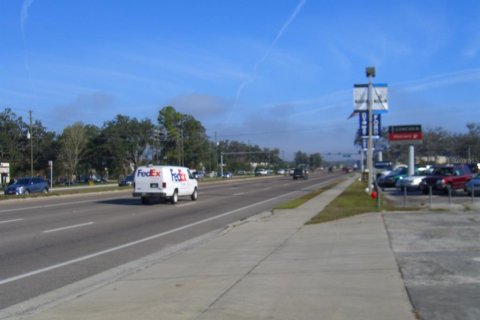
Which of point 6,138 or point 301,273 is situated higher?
point 6,138

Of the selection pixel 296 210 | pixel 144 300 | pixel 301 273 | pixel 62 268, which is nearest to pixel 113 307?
pixel 144 300

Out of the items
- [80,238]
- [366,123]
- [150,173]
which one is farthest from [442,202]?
[80,238]

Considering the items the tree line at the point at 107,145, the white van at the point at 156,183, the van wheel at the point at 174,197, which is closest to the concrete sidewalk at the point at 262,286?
the white van at the point at 156,183

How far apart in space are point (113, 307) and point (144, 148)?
129 metres

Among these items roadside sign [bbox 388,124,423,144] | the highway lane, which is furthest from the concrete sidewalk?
roadside sign [bbox 388,124,423,144]

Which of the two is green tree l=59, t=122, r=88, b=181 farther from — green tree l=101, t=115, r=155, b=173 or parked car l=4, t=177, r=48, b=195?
parked car l=4, t=177, r=48, b=195

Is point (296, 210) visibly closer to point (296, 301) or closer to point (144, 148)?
point (296, 301)

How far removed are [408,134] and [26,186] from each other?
3540 cm

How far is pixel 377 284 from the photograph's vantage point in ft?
26.9

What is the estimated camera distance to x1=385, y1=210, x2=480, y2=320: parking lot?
272 inches

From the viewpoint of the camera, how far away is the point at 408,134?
56219 millimetres

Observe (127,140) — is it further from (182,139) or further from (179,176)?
(179,176)

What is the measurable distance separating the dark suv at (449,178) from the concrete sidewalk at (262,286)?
71.3 feet

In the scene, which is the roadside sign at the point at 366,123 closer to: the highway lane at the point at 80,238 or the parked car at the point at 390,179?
the highway lane at the point at 80,238
